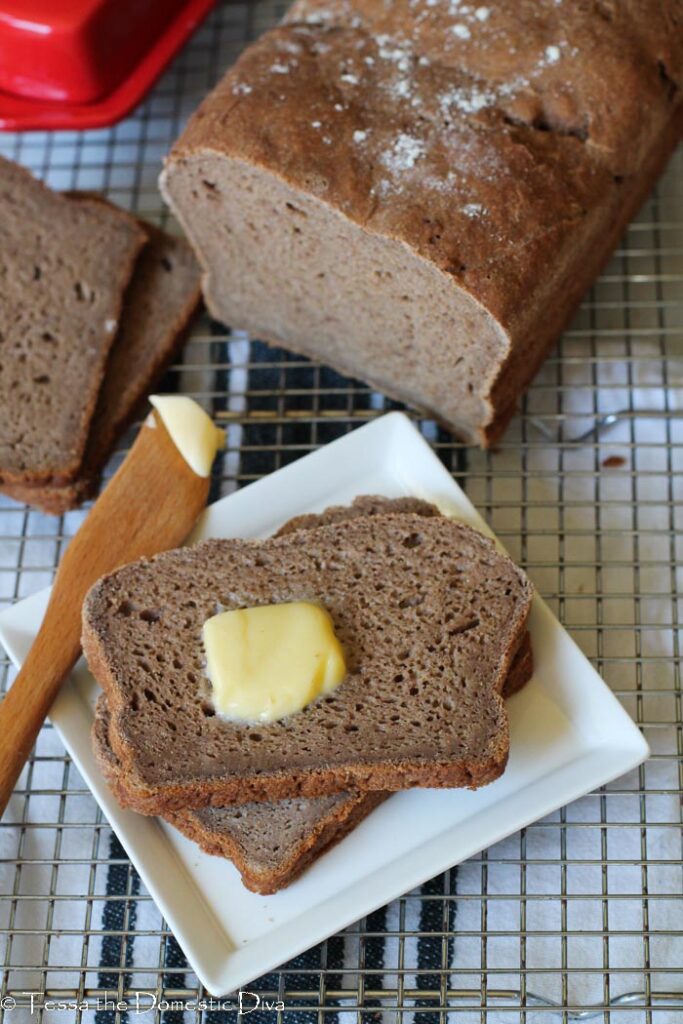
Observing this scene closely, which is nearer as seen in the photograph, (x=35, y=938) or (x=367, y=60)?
(x=35, y=938)

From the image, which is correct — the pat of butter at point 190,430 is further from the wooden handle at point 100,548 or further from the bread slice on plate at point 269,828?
the bread slice on plate at point 269,828

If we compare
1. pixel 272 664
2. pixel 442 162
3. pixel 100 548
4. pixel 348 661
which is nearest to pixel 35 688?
pixel 100 548

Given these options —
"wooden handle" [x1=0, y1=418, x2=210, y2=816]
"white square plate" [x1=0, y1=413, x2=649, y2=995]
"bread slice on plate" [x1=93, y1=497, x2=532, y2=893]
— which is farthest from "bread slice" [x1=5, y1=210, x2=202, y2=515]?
"bread slice on plate" [x1=93, y1=497, x2=532, y2=893]

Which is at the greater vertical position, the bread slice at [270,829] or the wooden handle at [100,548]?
the wooden handle at [100,548]

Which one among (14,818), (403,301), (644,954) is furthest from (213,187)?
(644,954)

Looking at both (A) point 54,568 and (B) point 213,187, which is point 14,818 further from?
(B) point 213,187

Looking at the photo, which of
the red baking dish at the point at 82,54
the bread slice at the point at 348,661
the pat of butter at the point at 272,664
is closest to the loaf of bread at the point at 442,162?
the red baking dish at the point at 82,54

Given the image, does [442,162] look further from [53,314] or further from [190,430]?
[53,314]
